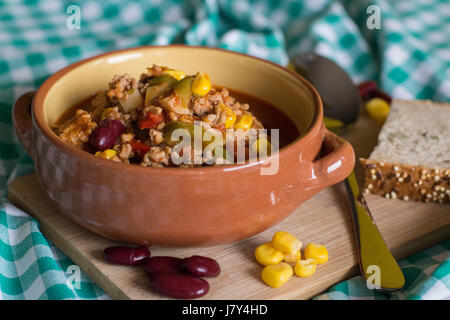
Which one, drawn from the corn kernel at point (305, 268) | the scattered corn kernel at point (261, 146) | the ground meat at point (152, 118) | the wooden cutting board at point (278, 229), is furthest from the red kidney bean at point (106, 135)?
the corn kernel at point (305, 268)

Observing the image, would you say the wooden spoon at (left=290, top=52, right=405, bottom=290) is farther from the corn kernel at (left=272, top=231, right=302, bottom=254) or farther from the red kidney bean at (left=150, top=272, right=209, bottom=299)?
the red kidney bean at (left=150, top=272, right=209, bottom=299)

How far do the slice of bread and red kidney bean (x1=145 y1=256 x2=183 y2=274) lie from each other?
1.07 meters

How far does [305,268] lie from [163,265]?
0.52 metres

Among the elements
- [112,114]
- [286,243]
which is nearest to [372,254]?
[286,243]

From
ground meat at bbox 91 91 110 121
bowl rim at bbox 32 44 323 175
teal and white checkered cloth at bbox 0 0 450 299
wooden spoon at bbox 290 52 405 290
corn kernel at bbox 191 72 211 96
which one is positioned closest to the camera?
bowl rim at bbox 32 44 323 175

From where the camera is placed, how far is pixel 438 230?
247 centimetres

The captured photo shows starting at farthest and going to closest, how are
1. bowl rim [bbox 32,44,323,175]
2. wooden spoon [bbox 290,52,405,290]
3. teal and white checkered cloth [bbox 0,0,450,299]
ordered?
1. teal and white checkered cloth [bbox 0,0,450,299]
2. wooden spoon [bbox 290,52,405,290]
3. bowl rim [bbox 32,44,323,175]

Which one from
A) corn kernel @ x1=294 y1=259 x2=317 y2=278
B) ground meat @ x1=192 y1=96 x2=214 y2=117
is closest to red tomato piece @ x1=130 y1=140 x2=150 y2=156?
ground meat @ x1=192 y1=96 x2=214 y2=117

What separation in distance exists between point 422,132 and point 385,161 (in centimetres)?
45

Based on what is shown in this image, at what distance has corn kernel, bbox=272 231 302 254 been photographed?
2.13 metres

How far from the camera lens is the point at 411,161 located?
274 centimetres

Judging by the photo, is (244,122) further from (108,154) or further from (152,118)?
(108,154)

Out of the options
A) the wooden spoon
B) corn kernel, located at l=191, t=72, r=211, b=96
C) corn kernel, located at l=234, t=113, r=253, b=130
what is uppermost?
corn kernel, located at l=191, t=72, r=211, b=96

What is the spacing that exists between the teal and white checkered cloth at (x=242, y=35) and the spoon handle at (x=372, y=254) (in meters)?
1.60
